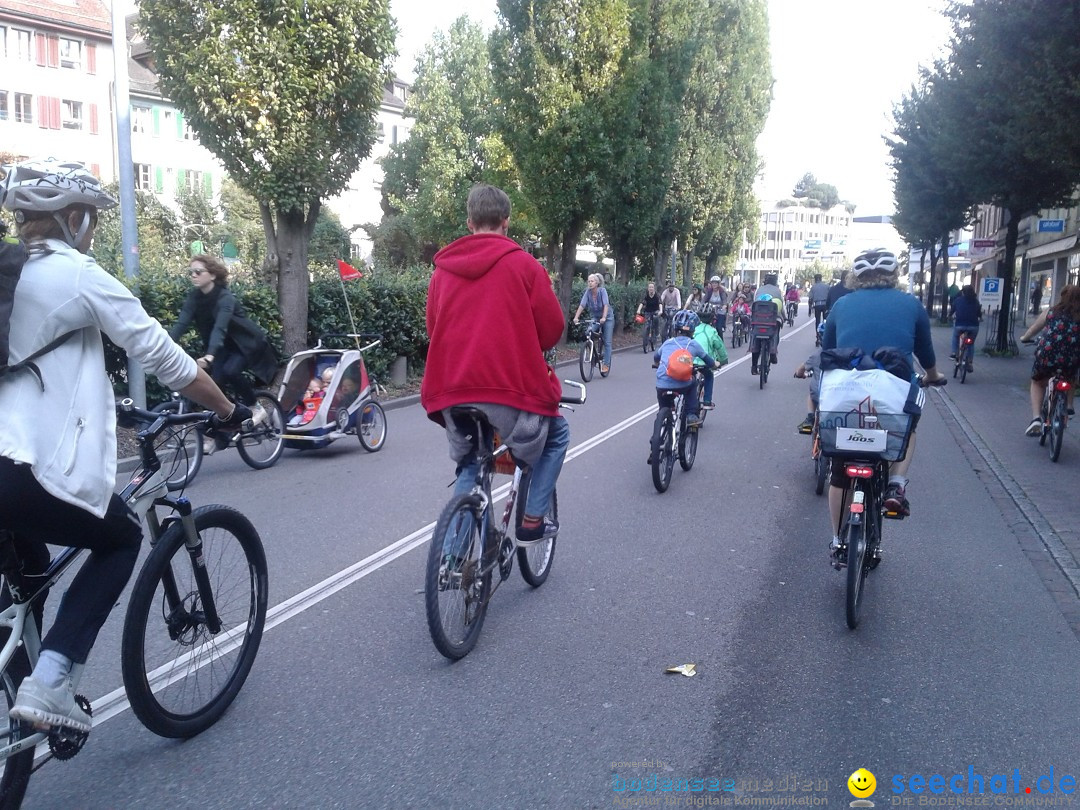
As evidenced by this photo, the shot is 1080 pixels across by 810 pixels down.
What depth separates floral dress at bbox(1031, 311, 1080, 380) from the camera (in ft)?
33.3

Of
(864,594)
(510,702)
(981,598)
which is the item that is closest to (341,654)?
(510,702)

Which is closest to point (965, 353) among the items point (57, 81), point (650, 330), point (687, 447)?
point (650, 330)

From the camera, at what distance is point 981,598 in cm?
568

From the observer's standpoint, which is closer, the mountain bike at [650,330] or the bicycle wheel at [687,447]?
the bicycle wheel at [687,447]

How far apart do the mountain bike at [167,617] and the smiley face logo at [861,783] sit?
2.33 metres

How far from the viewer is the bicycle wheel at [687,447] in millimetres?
9117

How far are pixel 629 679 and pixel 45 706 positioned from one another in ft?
7.69

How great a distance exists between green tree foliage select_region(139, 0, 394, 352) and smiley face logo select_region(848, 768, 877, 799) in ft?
37.3

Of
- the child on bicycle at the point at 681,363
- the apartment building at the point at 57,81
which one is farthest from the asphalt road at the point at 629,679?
the apartment building at the point at 57,81

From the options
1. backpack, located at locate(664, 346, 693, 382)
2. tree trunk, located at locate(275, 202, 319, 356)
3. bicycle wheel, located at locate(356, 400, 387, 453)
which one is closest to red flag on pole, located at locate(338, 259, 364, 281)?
tree trunk, located at locate(275, 202, 319, 356)

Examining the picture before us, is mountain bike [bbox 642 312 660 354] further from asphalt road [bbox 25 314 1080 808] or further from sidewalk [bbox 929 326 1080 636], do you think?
asphalt road [bbox 25 314 1080 808]

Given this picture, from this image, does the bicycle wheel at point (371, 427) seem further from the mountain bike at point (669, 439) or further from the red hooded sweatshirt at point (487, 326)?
the red hooded sweatshirt at point (487, 326)

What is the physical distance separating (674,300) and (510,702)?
66.7ft

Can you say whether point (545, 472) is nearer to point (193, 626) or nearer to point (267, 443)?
point (193, 626)
